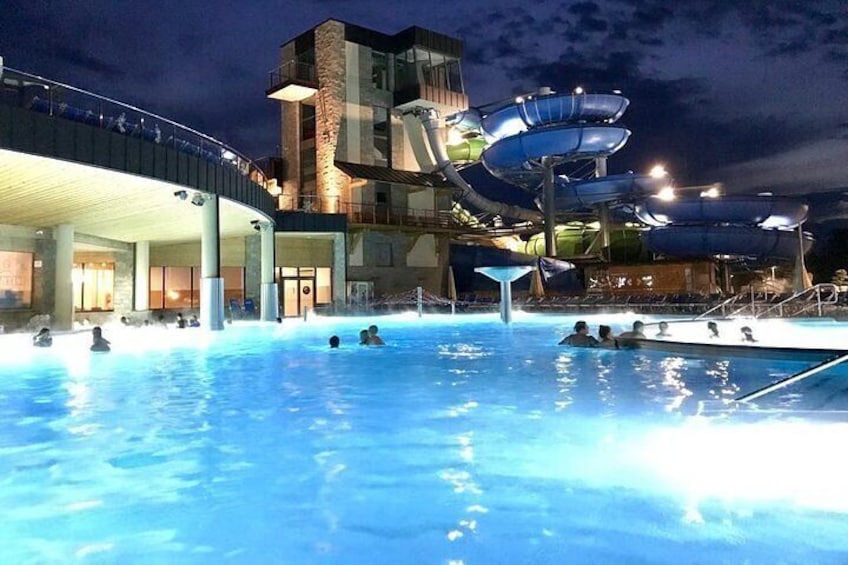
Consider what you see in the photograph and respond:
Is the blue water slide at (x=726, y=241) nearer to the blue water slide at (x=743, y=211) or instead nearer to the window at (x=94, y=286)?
the blue water slide at (x=743, y=211)

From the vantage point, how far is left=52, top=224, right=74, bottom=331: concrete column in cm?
2234

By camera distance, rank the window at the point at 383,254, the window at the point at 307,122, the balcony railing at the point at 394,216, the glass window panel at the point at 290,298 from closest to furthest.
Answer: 1. the glass window panel at the point at 290,298
2. the balcony railing at the point at 394,216
3. the window at the point at 383,254
4. the window at the point at 307,122

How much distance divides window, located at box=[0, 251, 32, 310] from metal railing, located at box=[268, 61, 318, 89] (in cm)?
2114

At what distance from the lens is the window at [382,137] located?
4109 centimetres

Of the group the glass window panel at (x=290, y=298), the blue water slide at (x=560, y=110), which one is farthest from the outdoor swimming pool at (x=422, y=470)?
the blue water slide at (x=560, y=110)

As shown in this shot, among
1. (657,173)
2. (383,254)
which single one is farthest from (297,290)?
(657,173)

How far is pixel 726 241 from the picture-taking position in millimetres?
33219

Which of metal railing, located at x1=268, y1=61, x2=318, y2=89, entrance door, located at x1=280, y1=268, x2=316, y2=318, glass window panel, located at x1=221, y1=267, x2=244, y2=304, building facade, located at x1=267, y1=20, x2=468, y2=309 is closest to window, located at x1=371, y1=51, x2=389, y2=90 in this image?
building facade, located at x1=267, y1=20, x2=468, y2=309

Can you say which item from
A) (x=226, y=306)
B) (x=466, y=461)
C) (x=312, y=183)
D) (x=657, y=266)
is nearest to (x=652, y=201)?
(x=657, y=266)

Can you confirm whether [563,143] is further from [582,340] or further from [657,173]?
[582,340]

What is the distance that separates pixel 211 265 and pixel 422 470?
17020mm

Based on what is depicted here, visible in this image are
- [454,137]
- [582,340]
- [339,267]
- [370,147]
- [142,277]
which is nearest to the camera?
[582,340]

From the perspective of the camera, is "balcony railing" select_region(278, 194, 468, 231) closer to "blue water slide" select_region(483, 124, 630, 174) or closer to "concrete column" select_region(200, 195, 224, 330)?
"blue water slide" select_region(483, 124, 630, 174)

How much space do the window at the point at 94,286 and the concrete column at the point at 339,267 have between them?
11814 millimetres
